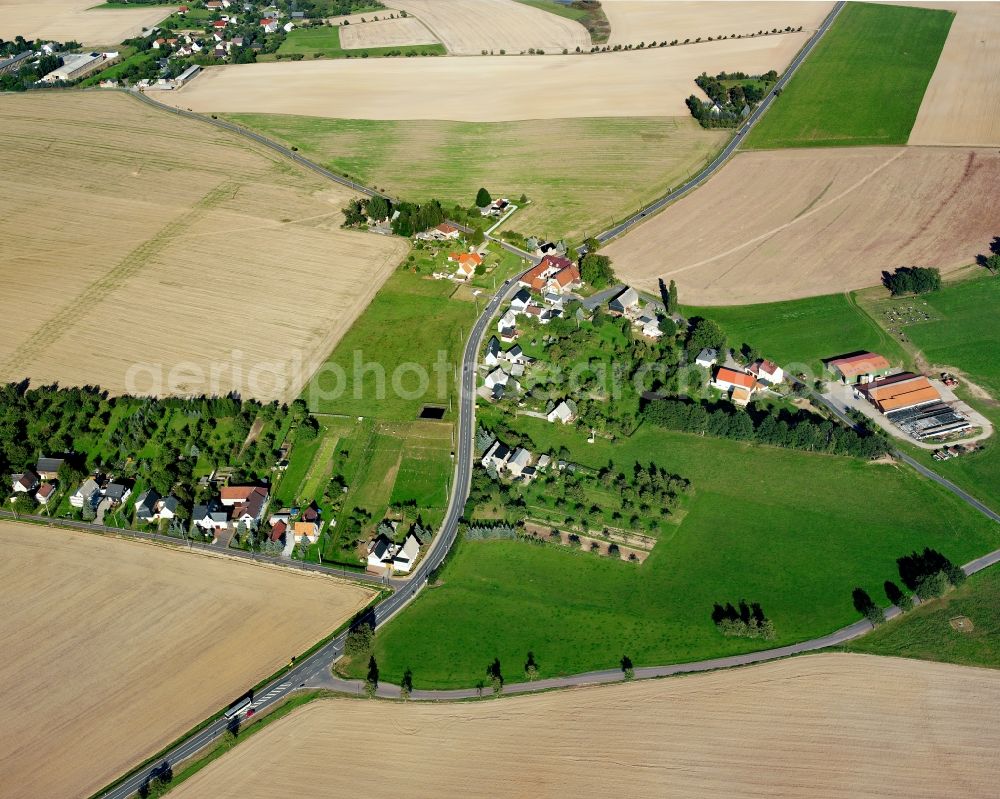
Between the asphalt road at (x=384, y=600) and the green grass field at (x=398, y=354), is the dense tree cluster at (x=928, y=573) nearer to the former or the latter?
the asphalt road at (x=384, y=600)

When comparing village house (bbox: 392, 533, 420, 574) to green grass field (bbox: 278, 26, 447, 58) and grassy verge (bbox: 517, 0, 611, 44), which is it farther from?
grassy verge (bbox: 517, 0, 611, 44)

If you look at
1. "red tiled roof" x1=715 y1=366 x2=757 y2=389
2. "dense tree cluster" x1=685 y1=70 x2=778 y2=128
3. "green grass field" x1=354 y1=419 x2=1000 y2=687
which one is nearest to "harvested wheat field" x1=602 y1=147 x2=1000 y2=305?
"dense tree cluster" x1=685 y1=70 x2=778 y2=128

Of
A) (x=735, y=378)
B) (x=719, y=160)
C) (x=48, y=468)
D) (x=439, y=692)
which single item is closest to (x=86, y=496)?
(x=48, y=468)

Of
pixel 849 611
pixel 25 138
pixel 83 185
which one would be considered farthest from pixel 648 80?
pixel 849 611

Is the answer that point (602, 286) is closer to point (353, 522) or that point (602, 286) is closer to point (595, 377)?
point (595, 377)

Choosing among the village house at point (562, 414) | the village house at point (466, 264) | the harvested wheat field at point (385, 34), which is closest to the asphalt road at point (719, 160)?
the village house at point (466, 264)
